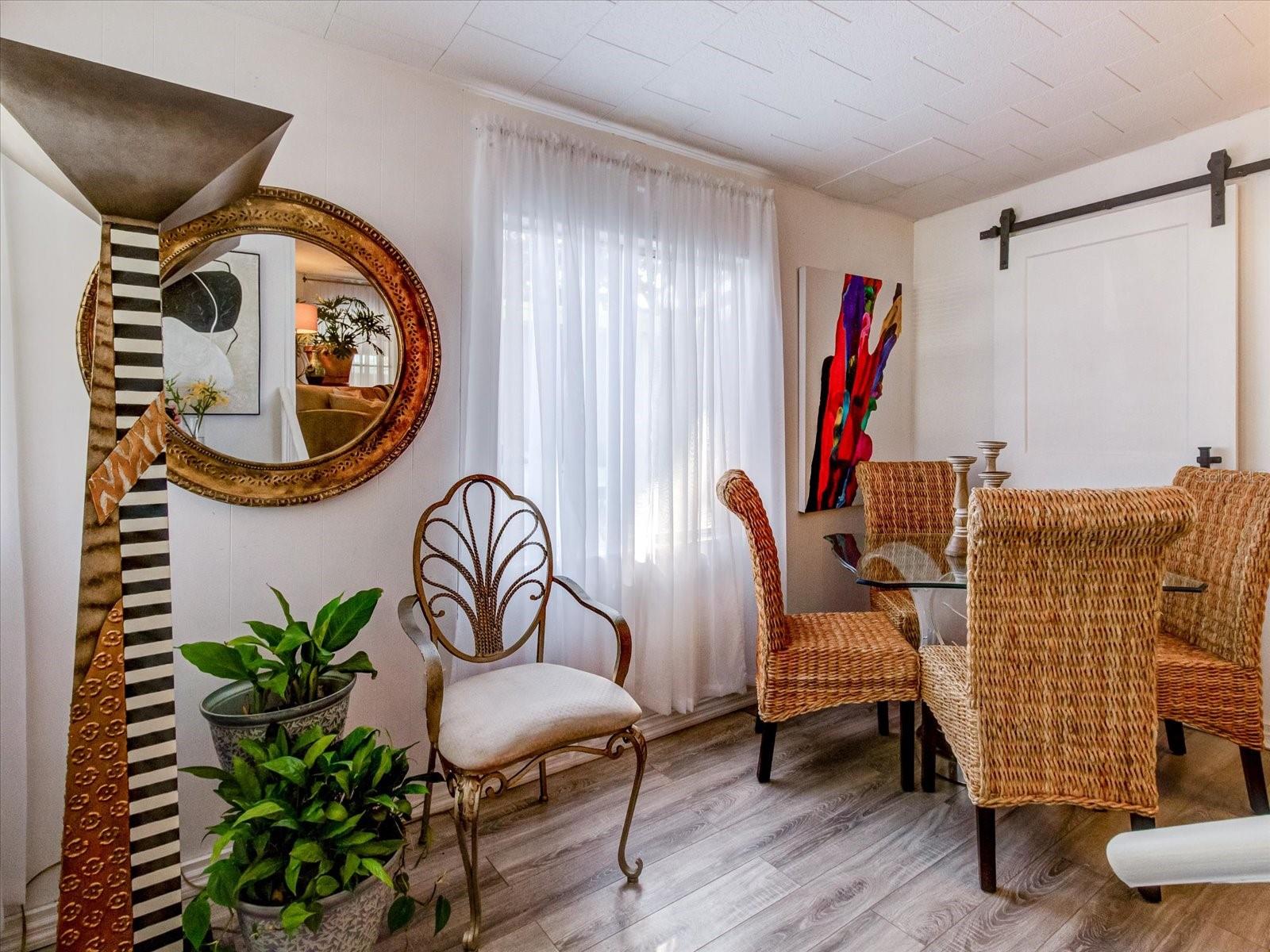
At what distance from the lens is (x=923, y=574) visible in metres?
2.07

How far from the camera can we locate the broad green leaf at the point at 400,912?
1.47 m

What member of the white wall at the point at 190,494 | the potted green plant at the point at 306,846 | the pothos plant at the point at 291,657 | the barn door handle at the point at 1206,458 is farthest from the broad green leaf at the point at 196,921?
the barn door handle at the point at 1206,458

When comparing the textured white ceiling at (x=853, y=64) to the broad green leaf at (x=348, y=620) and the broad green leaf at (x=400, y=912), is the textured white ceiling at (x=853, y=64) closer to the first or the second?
the broad green leaf at (x=348, y=620)

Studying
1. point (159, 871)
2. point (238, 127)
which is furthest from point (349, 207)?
point (159, 871)

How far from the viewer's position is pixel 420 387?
2.17 m

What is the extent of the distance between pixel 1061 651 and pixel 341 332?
7.41 feet

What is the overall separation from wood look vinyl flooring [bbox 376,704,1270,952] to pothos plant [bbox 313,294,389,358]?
1605 millimetres

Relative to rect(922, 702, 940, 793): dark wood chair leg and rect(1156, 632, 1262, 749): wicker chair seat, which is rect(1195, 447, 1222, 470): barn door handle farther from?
rect(922, 702, 940, 793): dark wood chair leg

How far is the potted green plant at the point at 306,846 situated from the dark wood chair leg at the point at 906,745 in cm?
164

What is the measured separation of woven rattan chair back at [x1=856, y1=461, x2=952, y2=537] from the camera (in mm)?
3109

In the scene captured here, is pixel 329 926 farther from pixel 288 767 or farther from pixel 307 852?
pixel 288 767

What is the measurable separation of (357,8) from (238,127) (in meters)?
0.87

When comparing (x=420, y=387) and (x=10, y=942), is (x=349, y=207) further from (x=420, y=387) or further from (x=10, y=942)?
(x=10, y=942)

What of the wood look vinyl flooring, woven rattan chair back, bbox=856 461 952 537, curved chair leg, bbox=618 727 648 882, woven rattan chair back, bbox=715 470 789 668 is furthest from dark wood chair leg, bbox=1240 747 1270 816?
curved chair leg, bbox=618 727 648 882
